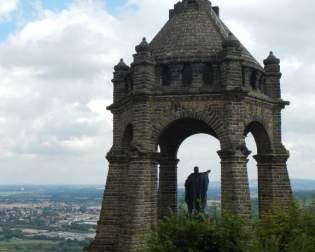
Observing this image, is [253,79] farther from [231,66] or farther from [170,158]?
[170,158]

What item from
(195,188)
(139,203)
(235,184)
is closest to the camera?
(235,184)

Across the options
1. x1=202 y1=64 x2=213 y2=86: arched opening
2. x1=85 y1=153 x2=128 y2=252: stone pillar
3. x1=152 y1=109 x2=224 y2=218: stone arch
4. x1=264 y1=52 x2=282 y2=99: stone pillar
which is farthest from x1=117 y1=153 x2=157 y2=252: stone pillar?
x1=264 y1=52 x2=282 y2=99: stone pillar

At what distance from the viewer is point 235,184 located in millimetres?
13602

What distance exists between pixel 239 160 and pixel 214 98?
1833 millimetres

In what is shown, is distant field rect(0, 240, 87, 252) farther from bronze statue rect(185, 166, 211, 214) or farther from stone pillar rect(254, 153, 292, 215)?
stone pillar rect(254, 153, 292, 215)

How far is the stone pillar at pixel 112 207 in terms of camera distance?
15.4m

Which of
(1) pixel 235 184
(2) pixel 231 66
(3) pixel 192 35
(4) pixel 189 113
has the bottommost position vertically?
(1) pixel 235 184

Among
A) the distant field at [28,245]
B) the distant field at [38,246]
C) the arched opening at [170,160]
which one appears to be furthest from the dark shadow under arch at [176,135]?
the distant field at [28,245]

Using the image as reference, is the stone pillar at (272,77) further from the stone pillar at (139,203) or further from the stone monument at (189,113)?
the stone pillar at (139,203)

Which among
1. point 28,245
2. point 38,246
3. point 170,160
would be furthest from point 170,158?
point 28,245

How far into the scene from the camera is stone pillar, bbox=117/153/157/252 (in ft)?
45.5

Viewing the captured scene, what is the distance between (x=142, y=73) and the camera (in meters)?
14.5

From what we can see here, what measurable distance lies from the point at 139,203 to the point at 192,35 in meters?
5.13

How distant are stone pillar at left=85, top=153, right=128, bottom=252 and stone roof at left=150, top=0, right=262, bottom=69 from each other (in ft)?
11.5
